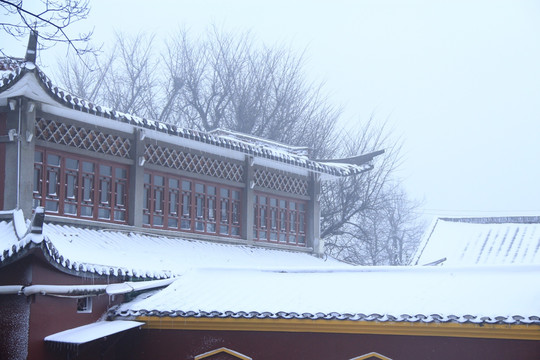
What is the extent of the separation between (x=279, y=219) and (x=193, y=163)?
3047 mm

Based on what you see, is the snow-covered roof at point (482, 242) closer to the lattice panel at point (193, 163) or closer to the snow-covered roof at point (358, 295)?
the lattice panel at point (193, 163)

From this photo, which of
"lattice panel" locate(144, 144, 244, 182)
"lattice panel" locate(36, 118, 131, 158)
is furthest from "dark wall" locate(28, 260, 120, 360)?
"lattice panel" locate(144, 144, 244, 182)

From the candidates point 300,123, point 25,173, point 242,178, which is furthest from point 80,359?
point 300,123

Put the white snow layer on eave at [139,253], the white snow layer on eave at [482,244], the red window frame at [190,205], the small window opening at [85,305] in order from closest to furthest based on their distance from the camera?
1. the small window opening at [85,305]
2. the white snow layer on eave at [139,253]
3. the red window frame at [190,205]
4. the white snow layer on eave at [482,244]

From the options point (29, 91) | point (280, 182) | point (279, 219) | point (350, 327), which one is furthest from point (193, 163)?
point (350, 327)

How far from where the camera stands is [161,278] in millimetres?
11648

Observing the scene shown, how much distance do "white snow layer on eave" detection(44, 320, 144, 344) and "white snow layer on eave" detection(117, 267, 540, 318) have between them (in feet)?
0.91

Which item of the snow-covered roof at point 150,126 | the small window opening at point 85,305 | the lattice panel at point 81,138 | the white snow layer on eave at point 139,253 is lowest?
the small window opening at point 85,305

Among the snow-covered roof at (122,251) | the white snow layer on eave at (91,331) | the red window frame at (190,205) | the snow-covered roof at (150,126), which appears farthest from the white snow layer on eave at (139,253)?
the snow-covered roof at (150,126)

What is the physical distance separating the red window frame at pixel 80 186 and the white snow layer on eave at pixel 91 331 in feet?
8.69

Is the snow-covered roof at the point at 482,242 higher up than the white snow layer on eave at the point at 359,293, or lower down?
higher up

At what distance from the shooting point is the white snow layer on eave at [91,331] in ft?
30.5

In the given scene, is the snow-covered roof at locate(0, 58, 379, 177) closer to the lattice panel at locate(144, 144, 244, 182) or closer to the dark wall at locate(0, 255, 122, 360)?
the lattice panel at locate(144, 144, 244, 182)

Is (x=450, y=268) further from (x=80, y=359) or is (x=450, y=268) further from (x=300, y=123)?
(x=300, y=123)
